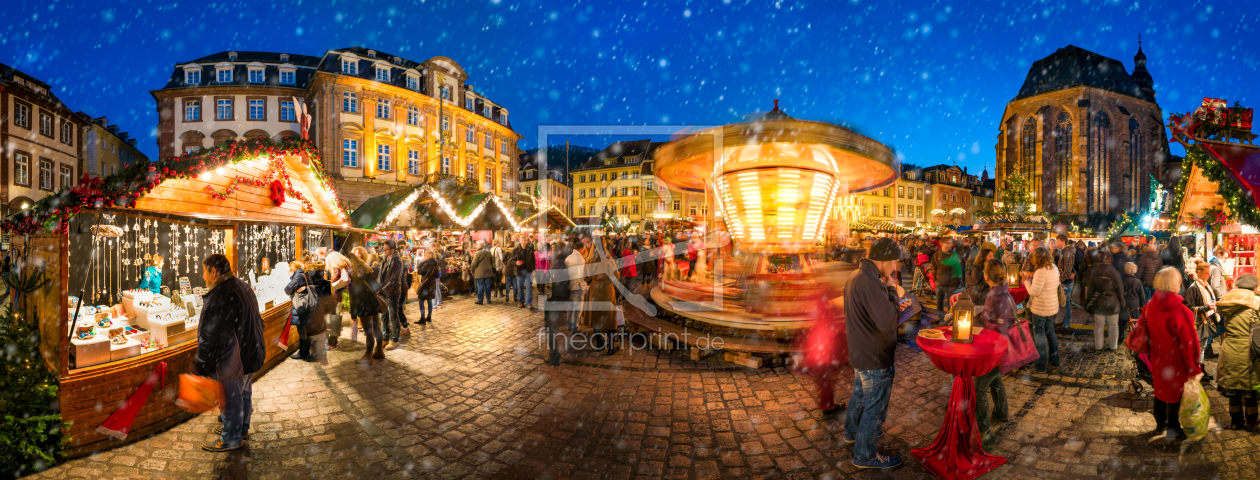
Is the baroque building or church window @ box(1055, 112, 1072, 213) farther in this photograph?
church window @ box(1055, 112, 1072, 213)

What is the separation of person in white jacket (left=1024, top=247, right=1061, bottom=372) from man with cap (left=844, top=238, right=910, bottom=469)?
3.50 m

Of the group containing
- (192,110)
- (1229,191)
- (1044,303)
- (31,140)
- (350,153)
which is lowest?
(1044,303)

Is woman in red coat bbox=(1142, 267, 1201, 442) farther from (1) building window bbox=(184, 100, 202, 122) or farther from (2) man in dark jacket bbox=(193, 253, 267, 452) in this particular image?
(1) building window bbox=(184, 100, 202, 122)

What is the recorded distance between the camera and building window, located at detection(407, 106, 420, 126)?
32.3 m

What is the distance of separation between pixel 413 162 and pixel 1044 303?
33737mm

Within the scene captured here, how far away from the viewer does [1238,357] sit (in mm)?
3988

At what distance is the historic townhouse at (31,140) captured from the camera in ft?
71.1

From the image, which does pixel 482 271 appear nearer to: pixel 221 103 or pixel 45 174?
pixel 45 174

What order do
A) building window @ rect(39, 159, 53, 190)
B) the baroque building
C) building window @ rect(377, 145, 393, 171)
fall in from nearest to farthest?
building window @ rect(39, 159, 53, 190), the baroque building, building window @ rect(377, 145, 393, 171)

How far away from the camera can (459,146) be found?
35.6 metres

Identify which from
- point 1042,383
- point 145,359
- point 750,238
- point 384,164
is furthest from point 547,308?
point 384,164

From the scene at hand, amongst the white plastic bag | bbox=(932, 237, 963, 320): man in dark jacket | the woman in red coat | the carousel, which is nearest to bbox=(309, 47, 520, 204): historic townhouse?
the carousel

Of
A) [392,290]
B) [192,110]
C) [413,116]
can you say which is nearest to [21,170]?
[192,110]

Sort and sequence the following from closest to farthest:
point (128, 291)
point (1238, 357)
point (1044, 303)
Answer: point (1238, 357)
point (128, 291)
point (1044, 303)
